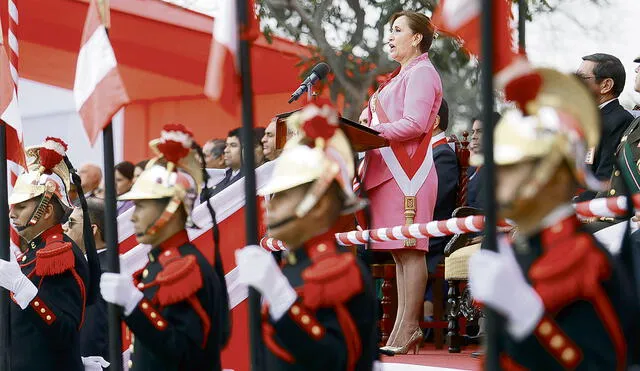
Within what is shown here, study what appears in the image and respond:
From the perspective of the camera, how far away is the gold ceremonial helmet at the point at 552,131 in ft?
14.2

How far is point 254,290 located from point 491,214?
1.23m

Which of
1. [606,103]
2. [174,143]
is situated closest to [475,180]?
[606,103]

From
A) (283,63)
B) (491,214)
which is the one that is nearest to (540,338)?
(491,214)

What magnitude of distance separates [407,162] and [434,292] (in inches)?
53.1

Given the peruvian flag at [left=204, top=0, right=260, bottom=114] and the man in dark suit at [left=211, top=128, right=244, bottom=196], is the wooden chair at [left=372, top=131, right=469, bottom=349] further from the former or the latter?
the peruvian flag at [left=204, top=0, right=260, bottom=114]

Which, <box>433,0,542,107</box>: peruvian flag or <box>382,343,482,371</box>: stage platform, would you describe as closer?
<box>433,0,542,107</box>: peruvian flag

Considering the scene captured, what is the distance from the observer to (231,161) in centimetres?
1038

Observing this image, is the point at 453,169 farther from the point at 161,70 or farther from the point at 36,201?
the point at 161,70

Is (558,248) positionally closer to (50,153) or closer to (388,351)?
(388,351)

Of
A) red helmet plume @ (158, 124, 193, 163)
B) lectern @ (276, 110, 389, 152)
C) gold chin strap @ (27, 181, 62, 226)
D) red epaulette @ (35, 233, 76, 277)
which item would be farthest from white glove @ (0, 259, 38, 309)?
lectern @ (276, 110, 389, 152)

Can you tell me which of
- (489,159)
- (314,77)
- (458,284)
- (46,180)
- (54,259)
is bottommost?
(458,284)

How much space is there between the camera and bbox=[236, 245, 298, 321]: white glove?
4.78 m

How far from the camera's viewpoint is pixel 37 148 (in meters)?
8.57

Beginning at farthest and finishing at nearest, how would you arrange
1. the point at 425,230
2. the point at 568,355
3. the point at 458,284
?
the point at 458,284 < the point at 425,230 < the point at 568,355
